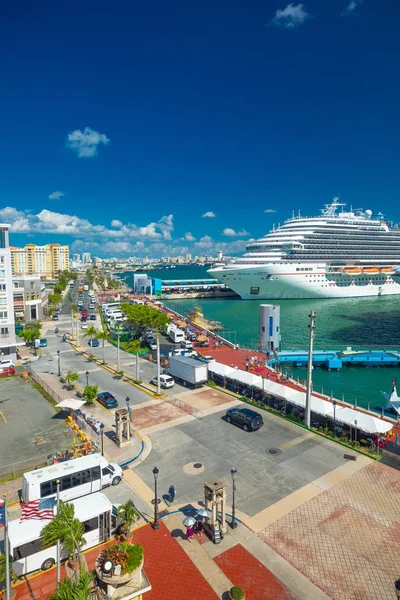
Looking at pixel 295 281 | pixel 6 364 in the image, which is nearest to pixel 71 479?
pixel 6 364

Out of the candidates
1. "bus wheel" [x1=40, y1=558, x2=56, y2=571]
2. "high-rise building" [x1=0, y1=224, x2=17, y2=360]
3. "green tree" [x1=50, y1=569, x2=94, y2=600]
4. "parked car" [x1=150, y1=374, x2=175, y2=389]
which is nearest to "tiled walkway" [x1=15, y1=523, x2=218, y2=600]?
"bus wheel" [x1=40, y1=558, x2=56, y2=571]

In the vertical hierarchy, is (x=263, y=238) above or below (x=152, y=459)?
above

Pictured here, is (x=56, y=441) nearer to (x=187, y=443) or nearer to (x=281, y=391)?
(x=187, y=443)

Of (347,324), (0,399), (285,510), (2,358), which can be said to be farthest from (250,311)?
(285,510)

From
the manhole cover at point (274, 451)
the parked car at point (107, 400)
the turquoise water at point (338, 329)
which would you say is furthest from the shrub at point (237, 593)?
the turquoise water at point (338, 329)

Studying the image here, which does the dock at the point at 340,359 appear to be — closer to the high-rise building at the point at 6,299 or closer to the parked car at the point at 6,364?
the parked car at the point at 6,364
